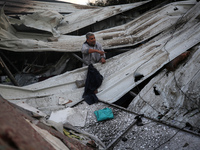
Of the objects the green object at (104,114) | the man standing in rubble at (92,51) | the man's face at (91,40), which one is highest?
the man's face at (91,40)

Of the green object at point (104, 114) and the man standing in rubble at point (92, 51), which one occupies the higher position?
the man standing in rubble at point (92, 51)

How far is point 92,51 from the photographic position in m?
3.34

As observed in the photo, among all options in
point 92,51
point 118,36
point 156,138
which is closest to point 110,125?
point 156,138

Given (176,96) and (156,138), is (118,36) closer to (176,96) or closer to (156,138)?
(176,96)

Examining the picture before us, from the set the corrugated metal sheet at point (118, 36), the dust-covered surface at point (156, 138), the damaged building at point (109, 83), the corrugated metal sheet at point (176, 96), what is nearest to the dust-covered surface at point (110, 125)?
the damaged building at point (109, 83)

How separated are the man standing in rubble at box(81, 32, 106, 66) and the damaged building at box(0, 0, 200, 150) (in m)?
0.25

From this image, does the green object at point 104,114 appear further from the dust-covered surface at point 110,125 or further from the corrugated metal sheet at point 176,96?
the corrugated metal sheet at point 176,96

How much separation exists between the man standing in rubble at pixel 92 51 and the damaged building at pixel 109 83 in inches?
9.8

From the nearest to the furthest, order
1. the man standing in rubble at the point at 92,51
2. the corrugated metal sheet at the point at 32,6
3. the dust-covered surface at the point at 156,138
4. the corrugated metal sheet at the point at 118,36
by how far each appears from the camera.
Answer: the dust-covered surface at the point at 156,138, the man standing in rubble at the point at 92,51, the corrugated metal sheet at the point at 118,36, the corrugated metal sheet at the point at 32,6

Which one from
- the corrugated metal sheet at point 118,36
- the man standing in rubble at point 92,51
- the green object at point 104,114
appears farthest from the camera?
the corrugated metal sheet at point 118,36

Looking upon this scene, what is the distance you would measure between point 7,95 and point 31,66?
1.83m

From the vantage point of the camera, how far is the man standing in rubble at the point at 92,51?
133 inches

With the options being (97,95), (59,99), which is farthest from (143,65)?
(59,99)

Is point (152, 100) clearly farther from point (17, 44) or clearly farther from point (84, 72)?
point (17, 44)
